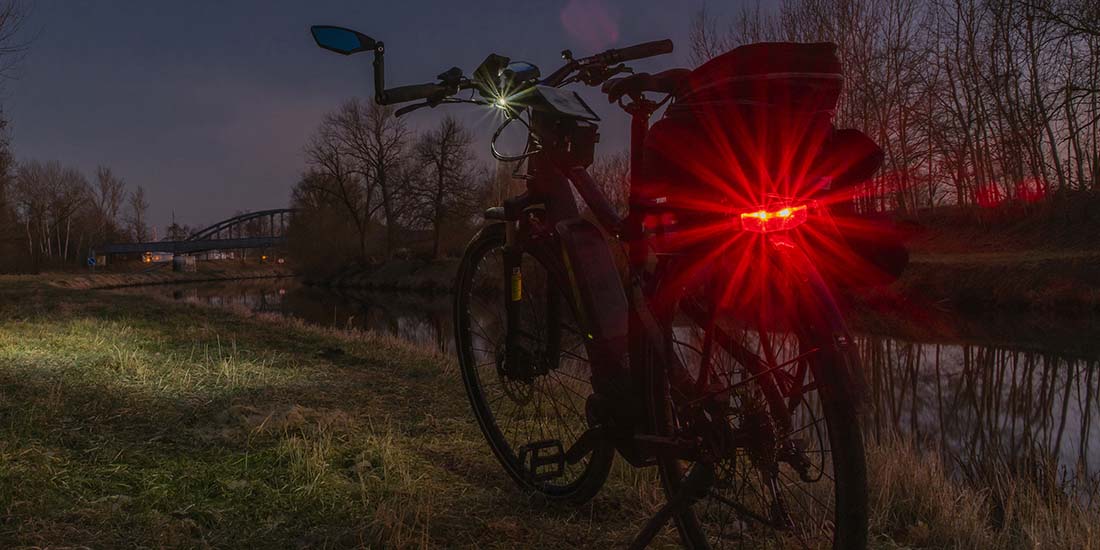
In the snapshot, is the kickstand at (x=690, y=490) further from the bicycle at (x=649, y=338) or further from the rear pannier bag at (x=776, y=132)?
the rear pannier bag at (x=776, y=132)

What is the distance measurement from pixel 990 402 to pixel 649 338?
6.93 m

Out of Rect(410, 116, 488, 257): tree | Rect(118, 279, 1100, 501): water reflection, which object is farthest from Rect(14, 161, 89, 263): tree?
Rect(118, 279, 1100, 501): water reflection

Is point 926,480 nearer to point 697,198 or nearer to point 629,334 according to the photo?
point 629,334

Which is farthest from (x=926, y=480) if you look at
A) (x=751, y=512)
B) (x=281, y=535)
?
(x=281, y=535)

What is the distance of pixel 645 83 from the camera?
6.27 ft

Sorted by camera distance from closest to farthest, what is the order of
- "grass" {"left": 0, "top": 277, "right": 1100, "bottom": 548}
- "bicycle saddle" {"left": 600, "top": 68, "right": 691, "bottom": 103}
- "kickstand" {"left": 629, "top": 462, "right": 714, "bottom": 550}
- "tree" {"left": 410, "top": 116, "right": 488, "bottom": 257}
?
"kickstand" {"left": 629, "top": 462, "right": 714, "bottom": 550} < "bicycle saddle" {"left": 600, "top": 68, "right": 691, "bottom": 103} < "grass" {"left": 0, "top": 277, "right": 1100, "bottom": 548} < "tree" {"left": 410, "top": 116, "right": 488, "bottom": 257}

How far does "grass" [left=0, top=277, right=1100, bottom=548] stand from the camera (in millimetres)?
2174

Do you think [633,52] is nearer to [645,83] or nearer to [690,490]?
[645,83]

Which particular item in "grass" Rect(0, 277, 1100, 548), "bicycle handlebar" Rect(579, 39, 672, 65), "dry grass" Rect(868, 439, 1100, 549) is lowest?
"dry grass" Rect(868, 439, 1100, 549)

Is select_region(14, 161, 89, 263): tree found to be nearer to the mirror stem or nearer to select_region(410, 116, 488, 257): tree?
select_region(410, 116, 488, 257): tree

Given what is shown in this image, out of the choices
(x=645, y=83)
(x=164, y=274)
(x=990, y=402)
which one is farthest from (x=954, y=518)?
(x=164, y=274)

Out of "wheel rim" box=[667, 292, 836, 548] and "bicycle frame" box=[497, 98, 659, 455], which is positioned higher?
"bicycle frame" box=[497, 98, 659, 455]

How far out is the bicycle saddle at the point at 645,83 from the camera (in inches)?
72.4

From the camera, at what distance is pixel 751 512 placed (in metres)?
1.75
